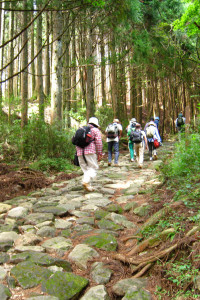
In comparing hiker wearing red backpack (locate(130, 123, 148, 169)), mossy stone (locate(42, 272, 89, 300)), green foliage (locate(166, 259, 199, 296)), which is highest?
hiker wearing red backpack (locate(130, 123, 148, 169))

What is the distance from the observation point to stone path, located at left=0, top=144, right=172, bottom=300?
2.70 metres

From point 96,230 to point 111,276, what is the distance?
1351 mm

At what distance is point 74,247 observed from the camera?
3701 mm

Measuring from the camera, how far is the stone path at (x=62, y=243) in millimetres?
2695

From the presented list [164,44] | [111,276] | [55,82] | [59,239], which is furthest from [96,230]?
[164,44]

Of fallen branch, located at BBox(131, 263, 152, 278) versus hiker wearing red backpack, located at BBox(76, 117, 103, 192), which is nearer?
fallen branch, located at BBox(131, 263, 152, 278)

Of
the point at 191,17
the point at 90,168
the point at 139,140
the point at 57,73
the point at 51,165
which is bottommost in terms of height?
the point at 51,165

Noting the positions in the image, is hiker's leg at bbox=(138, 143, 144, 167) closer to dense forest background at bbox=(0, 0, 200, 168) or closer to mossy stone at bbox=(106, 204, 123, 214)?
dense forest background at bbox=(0, 0, 200, 168)

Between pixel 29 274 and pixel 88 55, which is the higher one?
pixel 88 55

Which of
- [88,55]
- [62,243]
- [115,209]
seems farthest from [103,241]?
[88,55]

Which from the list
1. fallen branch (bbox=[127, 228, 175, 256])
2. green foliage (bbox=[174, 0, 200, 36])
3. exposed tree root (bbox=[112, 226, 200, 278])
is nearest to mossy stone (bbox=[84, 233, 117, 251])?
fallen branch (bbox=[127, 228, 175, 256])

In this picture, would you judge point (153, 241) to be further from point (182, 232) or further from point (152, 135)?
point (152, 135)

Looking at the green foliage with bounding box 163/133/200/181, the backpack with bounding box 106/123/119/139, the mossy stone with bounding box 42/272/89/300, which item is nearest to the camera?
the mossy stone with bounding box 42/272/89/300

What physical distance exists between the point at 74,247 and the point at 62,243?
8.9 inches
